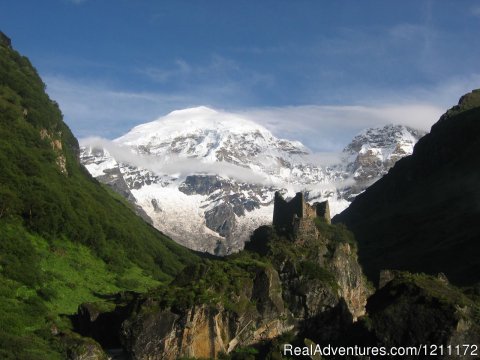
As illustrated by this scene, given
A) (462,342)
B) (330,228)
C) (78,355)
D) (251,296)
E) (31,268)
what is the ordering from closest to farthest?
(462,342)
(78,355)
(251,296)
(31,268)
(330,228)

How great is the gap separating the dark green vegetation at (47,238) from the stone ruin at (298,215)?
2588cm

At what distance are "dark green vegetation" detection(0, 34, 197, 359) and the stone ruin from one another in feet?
84.9

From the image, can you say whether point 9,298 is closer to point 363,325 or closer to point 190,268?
point 190,268

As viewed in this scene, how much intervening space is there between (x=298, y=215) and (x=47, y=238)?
4127 centimetres

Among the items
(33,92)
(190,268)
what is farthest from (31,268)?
(33,92)

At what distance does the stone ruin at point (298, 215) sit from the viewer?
101 m

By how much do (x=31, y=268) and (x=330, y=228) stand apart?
47715mm

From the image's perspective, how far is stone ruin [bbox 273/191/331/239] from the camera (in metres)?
101

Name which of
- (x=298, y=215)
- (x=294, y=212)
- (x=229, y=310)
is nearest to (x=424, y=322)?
(x=229, y=310)

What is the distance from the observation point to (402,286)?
205 ft

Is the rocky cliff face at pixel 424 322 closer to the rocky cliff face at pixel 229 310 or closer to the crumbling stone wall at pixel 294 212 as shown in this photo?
the rocky cliff face at pixel 229 310

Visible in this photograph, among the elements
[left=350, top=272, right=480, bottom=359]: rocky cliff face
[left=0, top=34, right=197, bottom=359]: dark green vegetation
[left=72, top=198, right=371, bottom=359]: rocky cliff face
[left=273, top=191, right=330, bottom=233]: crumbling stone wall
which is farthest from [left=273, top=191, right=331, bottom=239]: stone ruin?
[left=350, top=272, right=480, bottom=359]: rocky cliff face

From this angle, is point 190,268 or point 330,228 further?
point 330,228

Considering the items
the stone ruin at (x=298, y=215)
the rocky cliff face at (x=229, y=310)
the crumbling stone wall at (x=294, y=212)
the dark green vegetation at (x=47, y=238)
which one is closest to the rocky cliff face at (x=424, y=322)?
the rocky cliff face at (x=229, y=310)
